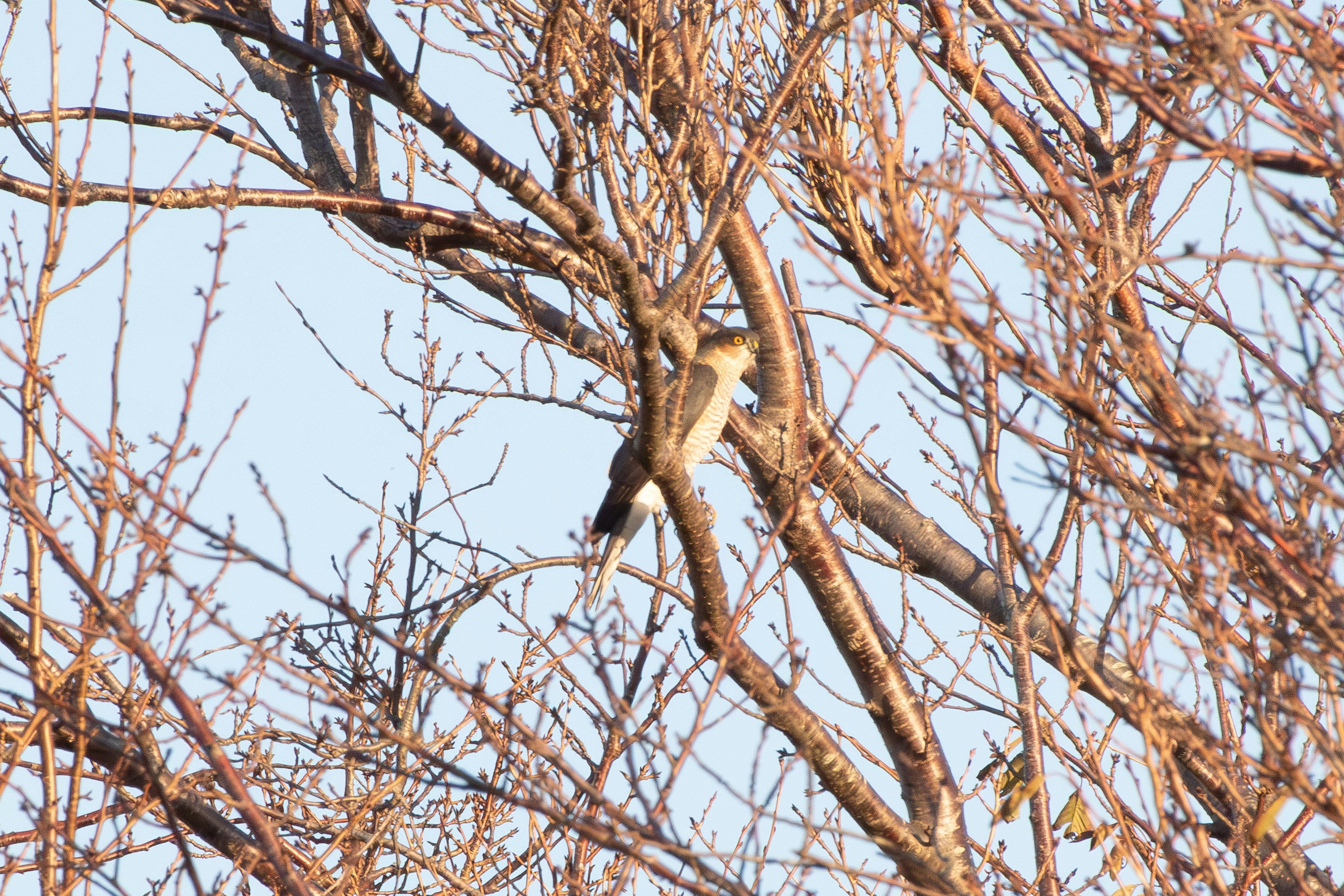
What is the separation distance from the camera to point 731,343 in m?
5.64

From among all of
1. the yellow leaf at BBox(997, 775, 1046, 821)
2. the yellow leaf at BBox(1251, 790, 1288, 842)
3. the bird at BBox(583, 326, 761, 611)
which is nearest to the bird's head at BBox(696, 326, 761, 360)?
the bird at BBox(583, 326, 761, 611)

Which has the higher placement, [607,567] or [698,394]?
[698,394]

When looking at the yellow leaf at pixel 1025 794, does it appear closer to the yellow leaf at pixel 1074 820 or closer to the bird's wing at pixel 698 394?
the yellow leaf at pixel 1074 820

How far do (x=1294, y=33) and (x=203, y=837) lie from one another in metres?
3.21

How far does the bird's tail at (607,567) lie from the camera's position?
15.6 feet

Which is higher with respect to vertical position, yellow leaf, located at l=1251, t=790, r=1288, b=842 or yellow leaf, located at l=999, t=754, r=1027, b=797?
yellow leaf, located at l=999, t=754, r=1027, b=797

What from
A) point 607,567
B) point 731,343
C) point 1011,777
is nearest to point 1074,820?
point 1011,777

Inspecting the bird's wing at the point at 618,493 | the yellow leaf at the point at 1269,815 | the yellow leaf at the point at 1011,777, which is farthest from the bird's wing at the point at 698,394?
the yellow leaf at the point at 1269,815

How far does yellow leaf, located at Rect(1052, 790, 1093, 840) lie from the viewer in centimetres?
364

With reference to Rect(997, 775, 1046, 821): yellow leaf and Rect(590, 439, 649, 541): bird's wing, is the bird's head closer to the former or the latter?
Rect(590, 439, 649, 541): bird's wing

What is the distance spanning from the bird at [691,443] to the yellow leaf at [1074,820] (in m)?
1.85

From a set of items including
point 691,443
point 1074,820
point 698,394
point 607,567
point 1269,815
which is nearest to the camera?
point 1269,815

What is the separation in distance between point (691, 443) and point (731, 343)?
0.49 meters

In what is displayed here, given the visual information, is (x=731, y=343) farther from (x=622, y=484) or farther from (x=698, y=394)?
(x=622, y=484)
